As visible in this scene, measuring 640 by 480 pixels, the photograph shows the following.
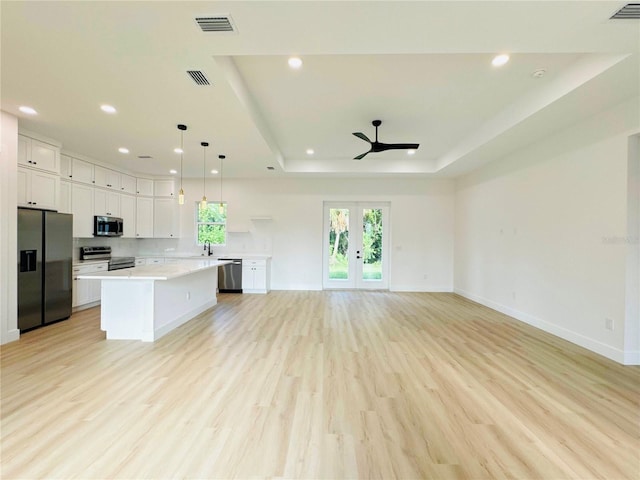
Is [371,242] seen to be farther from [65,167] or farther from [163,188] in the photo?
[65,167]

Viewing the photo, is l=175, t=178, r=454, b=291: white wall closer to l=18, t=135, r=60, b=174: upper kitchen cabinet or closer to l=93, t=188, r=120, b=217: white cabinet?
l=93, t=188, r=120, b=217: white cabinet

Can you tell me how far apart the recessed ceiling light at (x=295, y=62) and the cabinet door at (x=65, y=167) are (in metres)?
4.59

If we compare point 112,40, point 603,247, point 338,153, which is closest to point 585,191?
point 603,247

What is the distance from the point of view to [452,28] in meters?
2.00

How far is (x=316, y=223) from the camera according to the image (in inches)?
288

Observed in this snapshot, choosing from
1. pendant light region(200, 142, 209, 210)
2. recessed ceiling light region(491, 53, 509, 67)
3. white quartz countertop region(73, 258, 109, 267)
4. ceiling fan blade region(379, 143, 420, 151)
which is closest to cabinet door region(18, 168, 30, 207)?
white quartz countertop region(73, 258, 109, 267)

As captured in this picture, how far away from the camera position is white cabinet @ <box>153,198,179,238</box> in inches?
271

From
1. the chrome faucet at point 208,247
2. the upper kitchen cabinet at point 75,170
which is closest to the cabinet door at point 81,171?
the upper kitchen cabinet at point 75,170

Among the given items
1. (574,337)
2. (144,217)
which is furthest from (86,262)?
(574,337)

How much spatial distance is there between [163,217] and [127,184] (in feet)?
3.38

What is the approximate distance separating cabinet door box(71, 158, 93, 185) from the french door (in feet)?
16.4

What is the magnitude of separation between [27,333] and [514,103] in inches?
284

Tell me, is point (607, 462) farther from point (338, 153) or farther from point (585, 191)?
point (338, 153)

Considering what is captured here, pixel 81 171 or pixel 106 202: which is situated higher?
pixel 81 171
